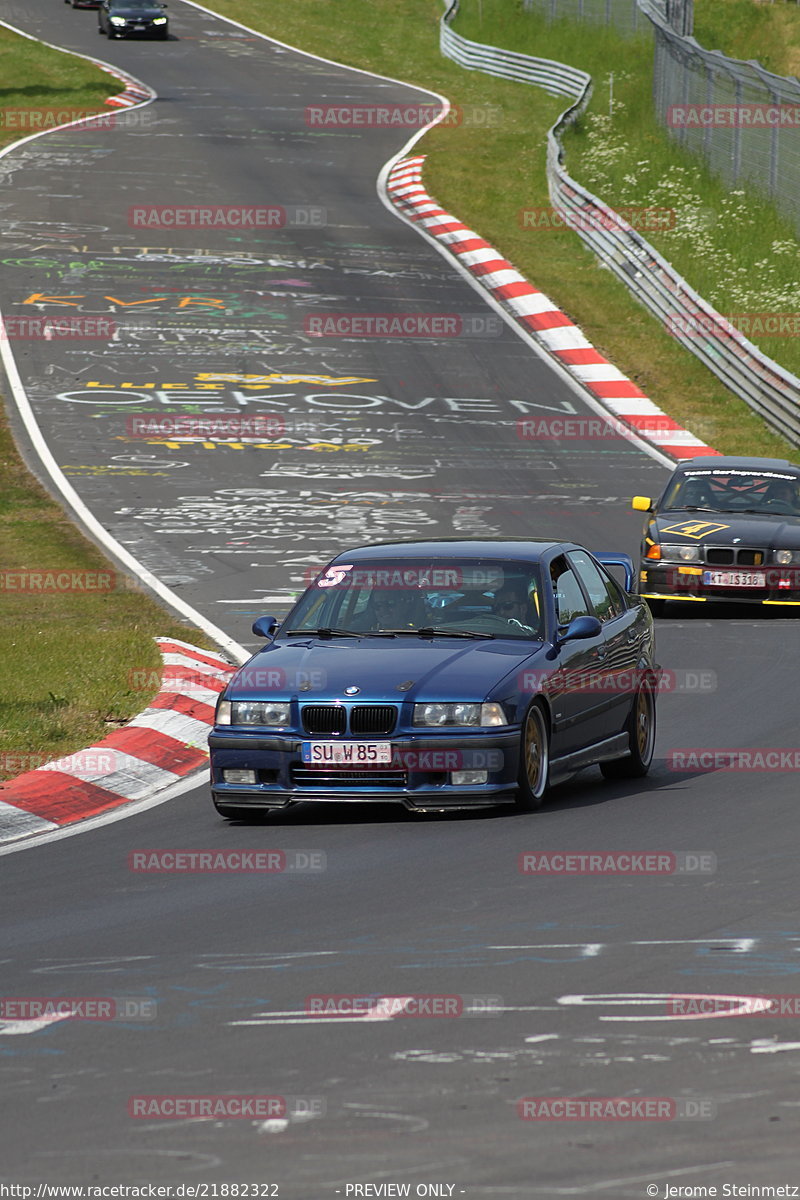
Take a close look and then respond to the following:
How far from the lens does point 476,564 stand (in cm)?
1134

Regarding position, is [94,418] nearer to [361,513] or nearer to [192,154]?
[361,513]

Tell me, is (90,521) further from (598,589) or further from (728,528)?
(598,589)

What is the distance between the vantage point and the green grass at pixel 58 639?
12617mm

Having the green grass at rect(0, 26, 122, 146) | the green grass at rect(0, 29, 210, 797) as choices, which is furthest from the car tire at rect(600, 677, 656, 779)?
the green grass at rect(0, 26, 122, 146)

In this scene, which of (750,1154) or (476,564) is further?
(476,564)

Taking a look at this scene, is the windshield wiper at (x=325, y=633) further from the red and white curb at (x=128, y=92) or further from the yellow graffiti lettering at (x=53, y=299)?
the red and white curb at (x=128, y=92)

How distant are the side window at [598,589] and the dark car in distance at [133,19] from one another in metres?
54.9

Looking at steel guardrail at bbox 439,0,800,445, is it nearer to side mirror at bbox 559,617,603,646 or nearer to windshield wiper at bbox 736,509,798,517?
windshield wiper at bbox 736,509,798,517

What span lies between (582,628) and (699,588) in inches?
336

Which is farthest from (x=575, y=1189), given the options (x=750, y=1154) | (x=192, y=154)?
(x=192, y=154)

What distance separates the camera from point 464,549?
11492 millimetres

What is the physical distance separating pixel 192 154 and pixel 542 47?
15096mm

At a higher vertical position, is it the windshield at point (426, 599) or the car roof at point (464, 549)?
the car roof at point (464, 549)

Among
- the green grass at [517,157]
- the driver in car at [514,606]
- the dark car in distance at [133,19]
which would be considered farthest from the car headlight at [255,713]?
the dark car in distance at [133,19]
